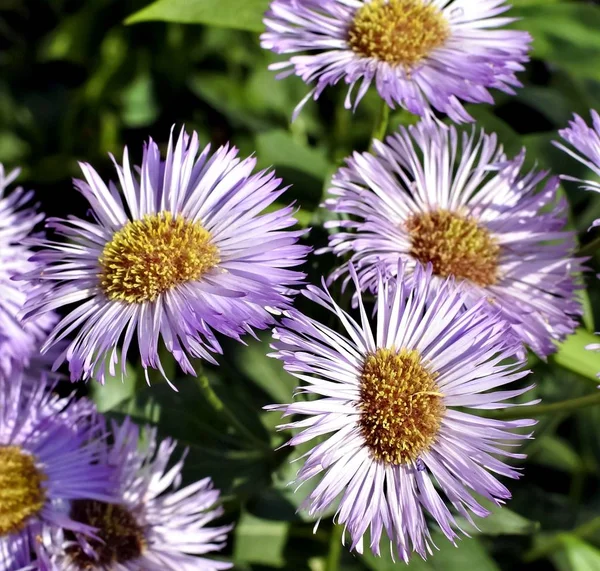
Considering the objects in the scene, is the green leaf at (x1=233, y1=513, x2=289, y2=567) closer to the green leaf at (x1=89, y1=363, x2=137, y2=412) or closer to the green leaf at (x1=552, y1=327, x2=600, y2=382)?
the green leaf at (x1=89, y1=363, x2=137, y2=412)

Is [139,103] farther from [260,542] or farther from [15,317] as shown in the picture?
[260,542]

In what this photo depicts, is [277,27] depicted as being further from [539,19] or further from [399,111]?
[539,19]

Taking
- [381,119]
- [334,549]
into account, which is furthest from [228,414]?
[381,119]

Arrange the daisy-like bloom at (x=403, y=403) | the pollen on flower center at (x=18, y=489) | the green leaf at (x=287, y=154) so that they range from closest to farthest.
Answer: the daisy-like bloom at (x=403, y=403), the pollen on flower center at (x=18, y=489), the green leaf at (x=287, y=154)

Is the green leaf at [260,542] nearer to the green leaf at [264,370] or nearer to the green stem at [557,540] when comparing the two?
the green leaf at [264,370]

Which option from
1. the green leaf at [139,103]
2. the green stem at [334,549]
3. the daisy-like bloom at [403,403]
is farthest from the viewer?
the green leaf at [139,103]

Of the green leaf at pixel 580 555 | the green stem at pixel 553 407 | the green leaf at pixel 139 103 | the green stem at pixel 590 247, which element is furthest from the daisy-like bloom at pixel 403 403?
the green leaf at pixel 139 103

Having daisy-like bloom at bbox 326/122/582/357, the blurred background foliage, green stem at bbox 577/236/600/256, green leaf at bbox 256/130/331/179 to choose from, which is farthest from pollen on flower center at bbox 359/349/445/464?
green leaf at bbox 256/130/331/179
